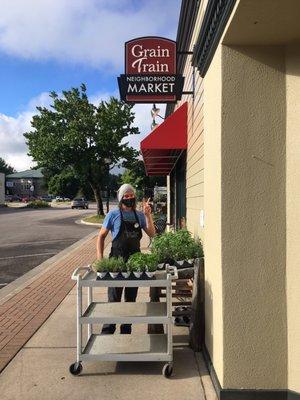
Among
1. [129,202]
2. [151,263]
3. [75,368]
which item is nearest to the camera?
[75,368]

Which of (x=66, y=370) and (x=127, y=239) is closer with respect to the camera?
(x=66, y=370)

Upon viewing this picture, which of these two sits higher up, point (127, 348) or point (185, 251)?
point (185, 251)

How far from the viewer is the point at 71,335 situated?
564 cm

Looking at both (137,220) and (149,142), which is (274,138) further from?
(149,142)

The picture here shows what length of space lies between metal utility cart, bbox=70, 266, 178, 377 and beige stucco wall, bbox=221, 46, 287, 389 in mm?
665

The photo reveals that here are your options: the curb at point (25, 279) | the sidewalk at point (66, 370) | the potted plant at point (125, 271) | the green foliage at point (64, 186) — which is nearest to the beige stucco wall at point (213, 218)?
the sidewalk at point (66, 370)

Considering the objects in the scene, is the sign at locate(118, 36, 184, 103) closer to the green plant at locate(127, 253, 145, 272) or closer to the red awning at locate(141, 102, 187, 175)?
the red awning at locate(141, 102, 187, 175)

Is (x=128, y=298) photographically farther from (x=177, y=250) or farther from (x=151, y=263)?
(x=177, y=250)

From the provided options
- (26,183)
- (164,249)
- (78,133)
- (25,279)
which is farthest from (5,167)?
(164,249)

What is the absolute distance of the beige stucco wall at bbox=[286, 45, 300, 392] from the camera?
12.0ft

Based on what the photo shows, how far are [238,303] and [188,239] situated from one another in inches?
110

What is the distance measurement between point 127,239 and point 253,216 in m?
1.76

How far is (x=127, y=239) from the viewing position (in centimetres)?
515

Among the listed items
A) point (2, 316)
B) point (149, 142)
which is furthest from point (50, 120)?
point (2, 316)
